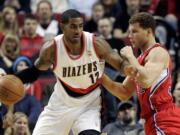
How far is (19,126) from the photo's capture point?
9508 mm

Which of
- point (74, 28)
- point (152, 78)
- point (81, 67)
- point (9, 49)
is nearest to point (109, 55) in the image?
point (81, 67)

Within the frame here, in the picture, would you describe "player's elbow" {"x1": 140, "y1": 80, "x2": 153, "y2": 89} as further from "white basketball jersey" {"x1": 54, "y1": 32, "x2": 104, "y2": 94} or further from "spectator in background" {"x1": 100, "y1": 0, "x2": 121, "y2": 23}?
"spectator in background" {"x1": 100, "y1": 0, "x2": 121, "y2": 23}

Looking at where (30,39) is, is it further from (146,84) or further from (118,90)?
(146,84)

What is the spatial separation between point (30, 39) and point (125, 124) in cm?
315

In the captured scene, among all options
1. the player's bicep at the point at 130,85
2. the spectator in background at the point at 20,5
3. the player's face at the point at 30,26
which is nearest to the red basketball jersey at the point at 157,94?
the player's bicep at the point at 130,85

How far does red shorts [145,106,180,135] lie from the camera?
670 cm

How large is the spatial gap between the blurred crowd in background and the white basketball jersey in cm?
200

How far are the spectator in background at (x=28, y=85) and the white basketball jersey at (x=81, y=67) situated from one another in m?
3.17

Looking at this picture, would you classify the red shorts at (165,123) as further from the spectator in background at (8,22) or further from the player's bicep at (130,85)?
the spectator in background at (8,22)

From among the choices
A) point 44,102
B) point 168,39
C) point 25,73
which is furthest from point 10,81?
point 168,39

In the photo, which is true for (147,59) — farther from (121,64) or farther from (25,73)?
(25,73)

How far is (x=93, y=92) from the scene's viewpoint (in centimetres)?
766

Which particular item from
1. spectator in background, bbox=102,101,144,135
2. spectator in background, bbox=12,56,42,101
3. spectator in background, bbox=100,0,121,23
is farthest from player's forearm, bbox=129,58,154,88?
spectator in background, bbox=100,0,121,23

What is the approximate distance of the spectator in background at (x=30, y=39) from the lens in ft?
39.5
